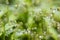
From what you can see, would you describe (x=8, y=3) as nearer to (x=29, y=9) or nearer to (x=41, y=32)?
(x=29, y=9)

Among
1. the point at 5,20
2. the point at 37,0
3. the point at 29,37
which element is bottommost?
the point at 29,37

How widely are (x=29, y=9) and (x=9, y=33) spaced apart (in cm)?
30

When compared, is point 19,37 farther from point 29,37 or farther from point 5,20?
point 5,20

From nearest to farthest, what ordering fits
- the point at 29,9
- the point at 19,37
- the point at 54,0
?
the point at 19,37 → the point at 29,9 → the point at 54,0

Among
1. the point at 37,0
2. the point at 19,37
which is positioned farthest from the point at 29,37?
the point at 37,0

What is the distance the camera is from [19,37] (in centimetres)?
192

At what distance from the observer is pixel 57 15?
2078mm

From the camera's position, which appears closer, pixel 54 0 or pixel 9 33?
pixel 9 33

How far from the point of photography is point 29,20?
6.50 ft

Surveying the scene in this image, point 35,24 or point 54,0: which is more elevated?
point 54,0

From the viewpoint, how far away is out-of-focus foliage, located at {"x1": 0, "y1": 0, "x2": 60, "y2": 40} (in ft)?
6.35

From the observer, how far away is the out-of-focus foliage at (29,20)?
1935 mm

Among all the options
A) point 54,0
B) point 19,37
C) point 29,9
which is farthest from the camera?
point 54,0

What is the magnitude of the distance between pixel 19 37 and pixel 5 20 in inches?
8.8
